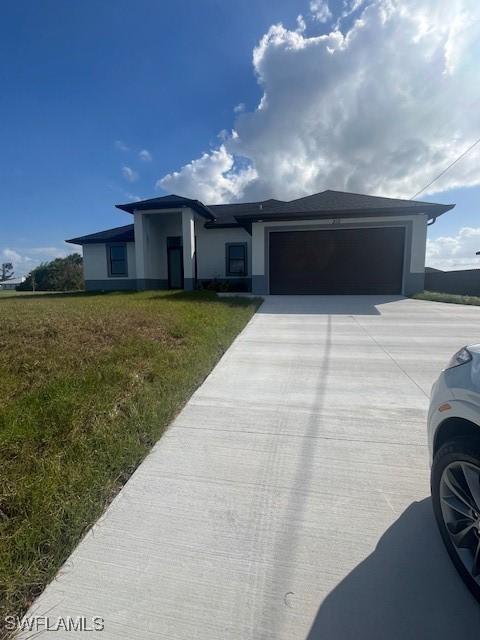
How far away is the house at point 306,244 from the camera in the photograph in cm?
1206

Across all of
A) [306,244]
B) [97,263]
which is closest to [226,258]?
[306,244]

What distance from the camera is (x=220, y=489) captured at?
2.12 m

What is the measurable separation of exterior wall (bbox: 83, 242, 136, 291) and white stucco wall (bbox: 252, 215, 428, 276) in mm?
7481

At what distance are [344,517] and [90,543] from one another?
144 cm

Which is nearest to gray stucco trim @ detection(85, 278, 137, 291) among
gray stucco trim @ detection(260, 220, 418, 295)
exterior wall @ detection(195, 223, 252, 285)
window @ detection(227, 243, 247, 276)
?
exterior wall @ detection(195, 223, 252, 285)

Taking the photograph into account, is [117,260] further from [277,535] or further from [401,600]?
[401,600]

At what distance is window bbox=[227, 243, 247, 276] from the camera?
15.7 metres

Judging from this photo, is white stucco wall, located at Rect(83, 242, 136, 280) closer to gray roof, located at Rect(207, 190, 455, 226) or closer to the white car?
gray roof, located at Rect(207, 190, 455, 226)

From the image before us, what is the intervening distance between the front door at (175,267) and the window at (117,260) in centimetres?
238

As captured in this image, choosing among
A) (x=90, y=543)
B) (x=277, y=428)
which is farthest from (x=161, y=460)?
(x=277, y=428)

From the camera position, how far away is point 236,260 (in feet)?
51.8

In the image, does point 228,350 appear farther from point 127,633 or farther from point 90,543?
point 127,633

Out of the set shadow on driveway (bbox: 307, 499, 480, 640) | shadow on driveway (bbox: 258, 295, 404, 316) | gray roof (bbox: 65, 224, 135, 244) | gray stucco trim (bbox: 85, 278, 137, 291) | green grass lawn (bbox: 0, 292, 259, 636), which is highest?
gray roof (bbox: 65, 224, 135, 244)

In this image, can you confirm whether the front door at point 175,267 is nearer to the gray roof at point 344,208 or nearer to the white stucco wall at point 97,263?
the white stucco wall at point 97,263
